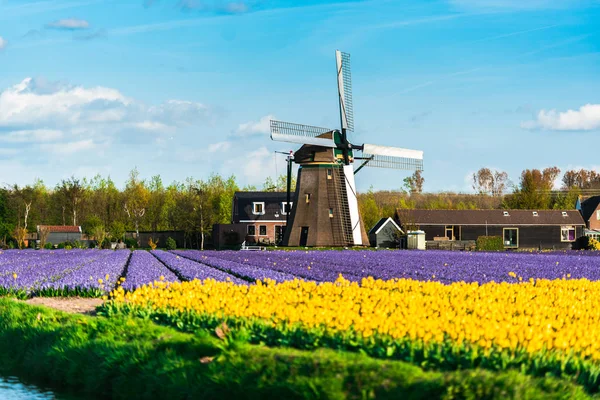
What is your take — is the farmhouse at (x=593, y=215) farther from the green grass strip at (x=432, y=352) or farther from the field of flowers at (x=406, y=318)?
the green grass strip at (x=432, y=352)

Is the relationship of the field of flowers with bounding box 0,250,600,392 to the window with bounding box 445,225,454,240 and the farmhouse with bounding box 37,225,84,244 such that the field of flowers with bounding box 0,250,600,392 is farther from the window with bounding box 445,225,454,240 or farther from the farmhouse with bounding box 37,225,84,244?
the farmhouse with bounding box 37,225,84,244

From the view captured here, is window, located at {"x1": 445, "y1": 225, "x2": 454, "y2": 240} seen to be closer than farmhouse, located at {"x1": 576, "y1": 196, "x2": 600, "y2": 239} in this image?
Yes

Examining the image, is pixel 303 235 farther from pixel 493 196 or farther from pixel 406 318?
pixel 493 196

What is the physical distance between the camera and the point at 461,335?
9.62 m

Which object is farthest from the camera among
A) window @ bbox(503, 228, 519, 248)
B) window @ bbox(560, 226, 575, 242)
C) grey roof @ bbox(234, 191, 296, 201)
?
grey roof @ bbox(234, 191, 296, 201)

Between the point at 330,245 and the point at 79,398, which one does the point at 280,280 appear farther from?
the point at 330,245

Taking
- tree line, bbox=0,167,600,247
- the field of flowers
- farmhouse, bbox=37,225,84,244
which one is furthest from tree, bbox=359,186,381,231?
the field of flowers

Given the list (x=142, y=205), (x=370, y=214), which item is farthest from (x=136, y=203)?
(x=370, y=214)

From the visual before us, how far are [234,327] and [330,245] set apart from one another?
4580 centimetres

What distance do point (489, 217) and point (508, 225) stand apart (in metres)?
2.10

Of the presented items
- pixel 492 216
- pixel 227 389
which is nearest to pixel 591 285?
pixel 227 389

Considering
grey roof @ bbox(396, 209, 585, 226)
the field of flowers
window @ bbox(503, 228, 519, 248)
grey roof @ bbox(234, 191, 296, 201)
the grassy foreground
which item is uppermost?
grey roof @ bbox(234, 191, 296, 201)

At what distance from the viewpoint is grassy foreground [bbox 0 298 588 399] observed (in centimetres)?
770

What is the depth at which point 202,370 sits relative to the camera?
9250 millimetres
